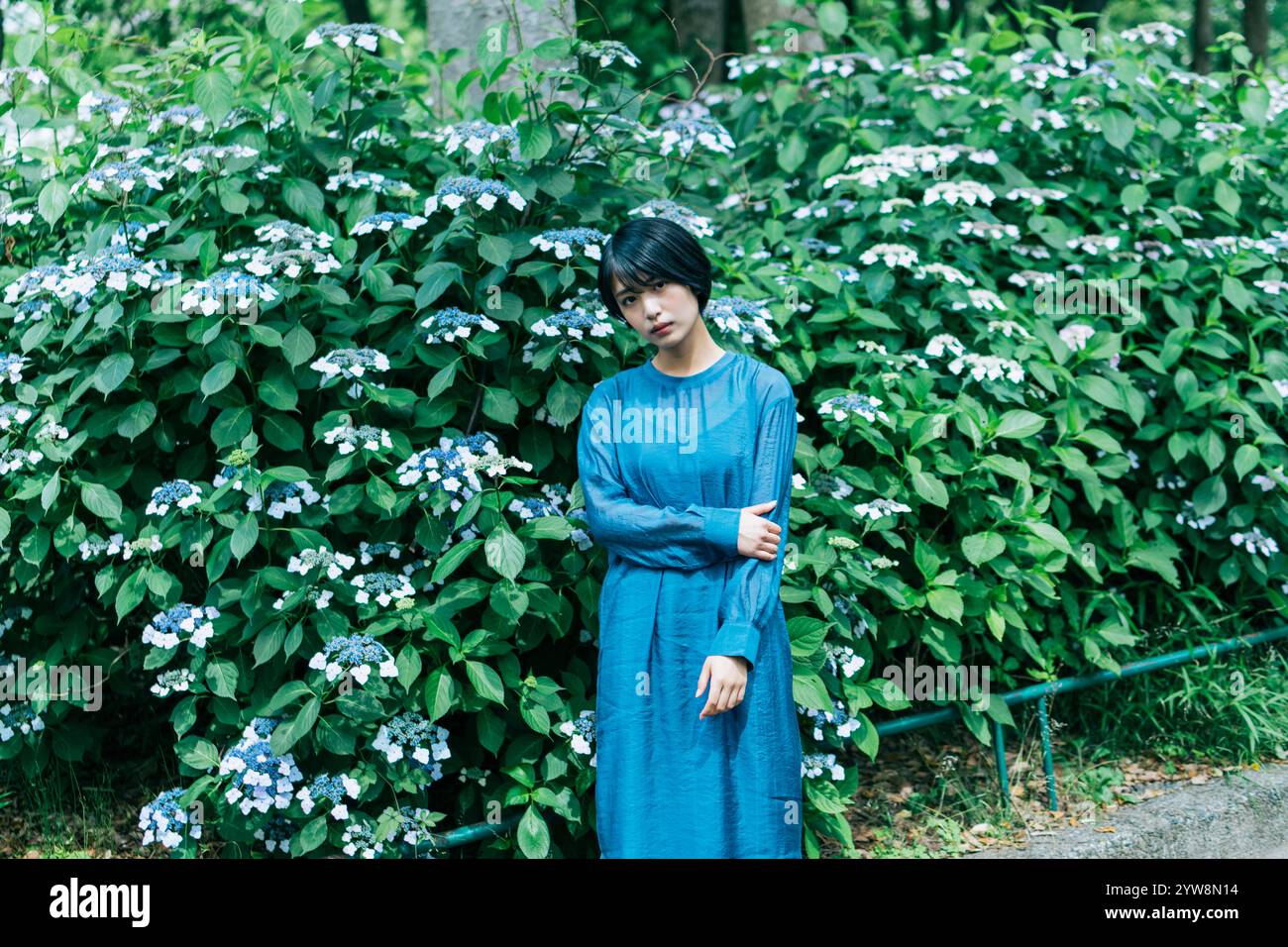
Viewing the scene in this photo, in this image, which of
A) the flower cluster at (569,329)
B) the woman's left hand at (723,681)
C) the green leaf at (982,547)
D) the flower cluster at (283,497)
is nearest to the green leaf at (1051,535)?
the green leaf at (982,547)

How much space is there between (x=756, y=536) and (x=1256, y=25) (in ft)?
41.4

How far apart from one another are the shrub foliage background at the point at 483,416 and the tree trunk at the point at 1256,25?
896cm

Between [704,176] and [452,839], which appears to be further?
[704,176]

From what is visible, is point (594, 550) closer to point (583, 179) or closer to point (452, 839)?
point (452, 839)

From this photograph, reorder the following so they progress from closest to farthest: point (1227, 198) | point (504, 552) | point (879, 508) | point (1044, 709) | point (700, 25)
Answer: point (504, 552) → point (879, 508) → point (1044, 709) → point (1227, 198) → point (700, 25)

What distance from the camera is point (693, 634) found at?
290 cm

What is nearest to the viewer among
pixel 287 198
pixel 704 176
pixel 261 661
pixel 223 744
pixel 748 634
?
pixel 748 634

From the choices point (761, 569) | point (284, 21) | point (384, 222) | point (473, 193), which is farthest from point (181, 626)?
point (284, 21)

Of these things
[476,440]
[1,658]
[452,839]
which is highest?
[476,440]

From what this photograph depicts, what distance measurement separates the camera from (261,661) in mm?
3291

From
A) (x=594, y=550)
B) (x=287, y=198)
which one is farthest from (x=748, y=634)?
(x=287, y=198)

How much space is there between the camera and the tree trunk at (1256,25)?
12.7 m

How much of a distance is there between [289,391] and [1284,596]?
399cm

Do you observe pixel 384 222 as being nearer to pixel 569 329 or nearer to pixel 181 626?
pixel 569 329
